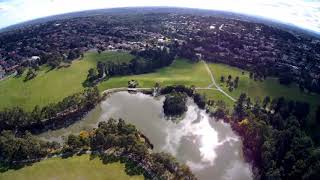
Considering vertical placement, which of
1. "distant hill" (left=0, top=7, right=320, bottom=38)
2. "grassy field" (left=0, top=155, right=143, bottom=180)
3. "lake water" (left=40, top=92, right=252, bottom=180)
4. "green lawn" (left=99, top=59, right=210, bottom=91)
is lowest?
"lake water" (left=40, top=92, right=252, bottom=180)

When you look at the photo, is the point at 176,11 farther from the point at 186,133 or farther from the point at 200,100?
the point at 186,133

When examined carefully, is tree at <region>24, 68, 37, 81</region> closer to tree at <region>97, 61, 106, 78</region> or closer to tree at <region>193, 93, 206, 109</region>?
tree at <region>97, 61, 106, 78</region>

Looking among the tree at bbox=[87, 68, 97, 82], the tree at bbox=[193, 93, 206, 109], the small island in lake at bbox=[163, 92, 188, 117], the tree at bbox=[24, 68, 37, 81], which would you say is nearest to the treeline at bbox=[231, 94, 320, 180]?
the tree at bbox=[193, 93, 206, 109]

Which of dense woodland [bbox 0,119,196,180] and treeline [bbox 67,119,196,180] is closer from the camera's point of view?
treeline [bbox 67,119,196,180]

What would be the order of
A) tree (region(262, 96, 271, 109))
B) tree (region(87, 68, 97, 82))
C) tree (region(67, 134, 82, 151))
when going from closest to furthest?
tree (region(67, 134, 82, 151)) → tree (region(262, 96, 271, 109)) → tree (region(87, 68, 97, 82))

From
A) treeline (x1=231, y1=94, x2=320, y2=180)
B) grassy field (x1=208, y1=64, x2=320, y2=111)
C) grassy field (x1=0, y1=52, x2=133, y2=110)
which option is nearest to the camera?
treeline (x1=231, y1=94, x2=320, y2=180)

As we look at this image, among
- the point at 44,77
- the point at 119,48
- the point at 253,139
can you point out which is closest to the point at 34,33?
the point at 119,48

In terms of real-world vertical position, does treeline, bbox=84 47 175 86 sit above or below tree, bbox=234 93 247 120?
above
